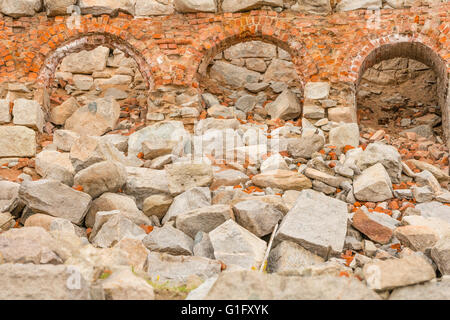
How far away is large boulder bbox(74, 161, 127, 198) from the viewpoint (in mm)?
3824

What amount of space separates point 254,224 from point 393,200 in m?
1.88

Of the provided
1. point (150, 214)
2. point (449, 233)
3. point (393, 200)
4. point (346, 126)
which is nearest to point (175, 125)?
point (150, 214)

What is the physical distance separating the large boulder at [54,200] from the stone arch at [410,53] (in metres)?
4.68

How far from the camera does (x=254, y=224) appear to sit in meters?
3.34

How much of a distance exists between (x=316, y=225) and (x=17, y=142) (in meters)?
4.84

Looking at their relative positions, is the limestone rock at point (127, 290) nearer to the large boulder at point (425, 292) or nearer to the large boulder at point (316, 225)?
the large boulder at point (425, 292)

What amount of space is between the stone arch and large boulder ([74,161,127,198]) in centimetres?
423

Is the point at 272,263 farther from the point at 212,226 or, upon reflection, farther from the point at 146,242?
the point at 146,242

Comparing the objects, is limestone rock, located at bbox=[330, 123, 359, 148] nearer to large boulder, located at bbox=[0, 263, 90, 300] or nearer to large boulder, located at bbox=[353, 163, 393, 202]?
large boulder, located at bbox=[353, 163, 393, 202]

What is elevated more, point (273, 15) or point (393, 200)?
point (273, 15)

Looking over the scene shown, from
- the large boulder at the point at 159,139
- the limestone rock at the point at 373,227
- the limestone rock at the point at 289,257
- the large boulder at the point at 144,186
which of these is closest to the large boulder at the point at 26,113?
the large boulder at the point at 159,139

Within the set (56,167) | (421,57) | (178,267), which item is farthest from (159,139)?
(421,57)

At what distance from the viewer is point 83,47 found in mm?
6758

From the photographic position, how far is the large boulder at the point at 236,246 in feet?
9.57
